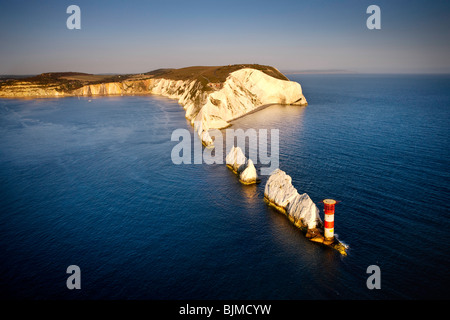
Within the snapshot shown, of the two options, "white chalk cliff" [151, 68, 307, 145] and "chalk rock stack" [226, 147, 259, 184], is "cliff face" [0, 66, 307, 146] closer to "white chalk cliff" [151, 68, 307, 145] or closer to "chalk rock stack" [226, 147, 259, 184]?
"white chalk cliff" [151, 68, 307, 145]

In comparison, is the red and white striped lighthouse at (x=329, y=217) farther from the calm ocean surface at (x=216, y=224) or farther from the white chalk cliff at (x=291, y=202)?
the calm ocean surface at (x=216, y=224)

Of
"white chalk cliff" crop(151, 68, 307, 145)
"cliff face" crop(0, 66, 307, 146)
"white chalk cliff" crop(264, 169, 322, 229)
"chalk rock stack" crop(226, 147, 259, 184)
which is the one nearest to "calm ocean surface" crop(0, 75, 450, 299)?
"white chalk cliff" crop(264, 169, 322, 229)

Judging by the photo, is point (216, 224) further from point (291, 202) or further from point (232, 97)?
point (232, 97)

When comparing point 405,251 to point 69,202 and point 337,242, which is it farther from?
point 69,202

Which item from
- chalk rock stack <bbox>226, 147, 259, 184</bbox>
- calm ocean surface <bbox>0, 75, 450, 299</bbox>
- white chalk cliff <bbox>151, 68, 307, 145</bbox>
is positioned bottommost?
calm ocean surface <bbox>0, 75, 450, 299</bbox>

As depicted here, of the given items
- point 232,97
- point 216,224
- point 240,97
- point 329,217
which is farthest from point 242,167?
point 240,97
